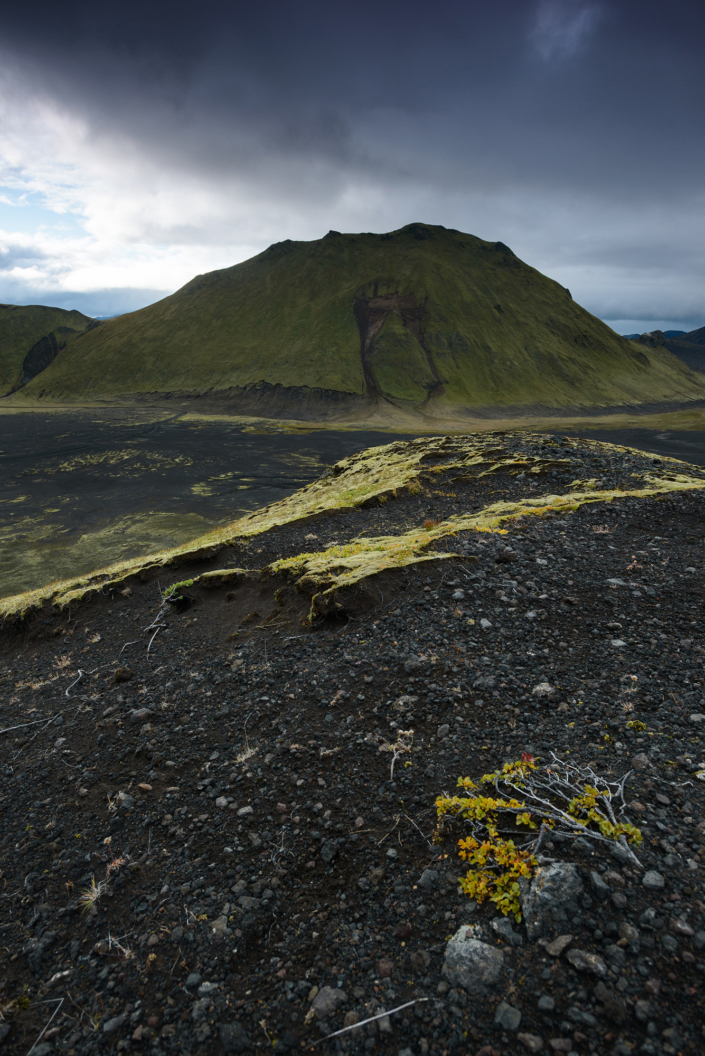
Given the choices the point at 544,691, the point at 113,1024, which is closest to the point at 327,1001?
the point at 113,1024

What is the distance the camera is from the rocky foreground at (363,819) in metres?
4.07

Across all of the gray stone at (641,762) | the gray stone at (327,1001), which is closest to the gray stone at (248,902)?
the gray stone at (327,1001)

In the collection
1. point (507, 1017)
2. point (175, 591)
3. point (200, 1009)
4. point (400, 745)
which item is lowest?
point (200, 1009)

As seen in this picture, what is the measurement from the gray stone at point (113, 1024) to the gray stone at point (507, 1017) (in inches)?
136

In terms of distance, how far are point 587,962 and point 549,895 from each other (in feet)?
1.88

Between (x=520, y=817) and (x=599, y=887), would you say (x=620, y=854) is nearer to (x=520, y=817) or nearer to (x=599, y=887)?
(x=599, y=887)

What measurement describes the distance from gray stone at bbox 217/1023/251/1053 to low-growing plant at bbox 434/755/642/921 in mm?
2341

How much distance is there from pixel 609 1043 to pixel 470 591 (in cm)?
754

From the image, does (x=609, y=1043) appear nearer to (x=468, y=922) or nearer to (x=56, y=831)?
(x=468, y=922)

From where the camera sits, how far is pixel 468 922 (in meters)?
4.61

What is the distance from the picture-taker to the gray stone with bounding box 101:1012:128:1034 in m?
4.41

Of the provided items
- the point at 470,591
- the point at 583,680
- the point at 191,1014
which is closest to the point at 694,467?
the point at 470,591

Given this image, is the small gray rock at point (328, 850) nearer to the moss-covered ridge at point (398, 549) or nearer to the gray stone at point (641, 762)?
the gray stone at point (641, 762)

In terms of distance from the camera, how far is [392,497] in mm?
20453
